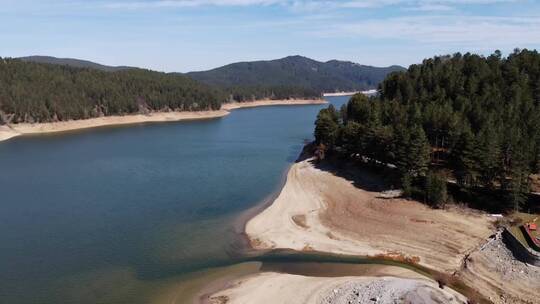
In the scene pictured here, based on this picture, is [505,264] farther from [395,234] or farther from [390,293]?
[390,293]

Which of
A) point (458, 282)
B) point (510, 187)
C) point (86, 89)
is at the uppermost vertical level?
point (86, 89)

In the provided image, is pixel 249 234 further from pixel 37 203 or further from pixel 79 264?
pixel 37 203

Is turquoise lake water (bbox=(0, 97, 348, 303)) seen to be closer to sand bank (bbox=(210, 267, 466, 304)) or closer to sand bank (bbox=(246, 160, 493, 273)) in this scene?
sand bank (bbox=(246, 160, 493, 273))

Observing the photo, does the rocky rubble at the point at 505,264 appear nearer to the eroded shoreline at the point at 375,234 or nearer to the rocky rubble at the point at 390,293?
the eroded shoreline at the point at 375,234

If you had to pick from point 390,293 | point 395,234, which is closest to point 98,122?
point 395,234

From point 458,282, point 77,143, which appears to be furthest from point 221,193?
point 77,143
